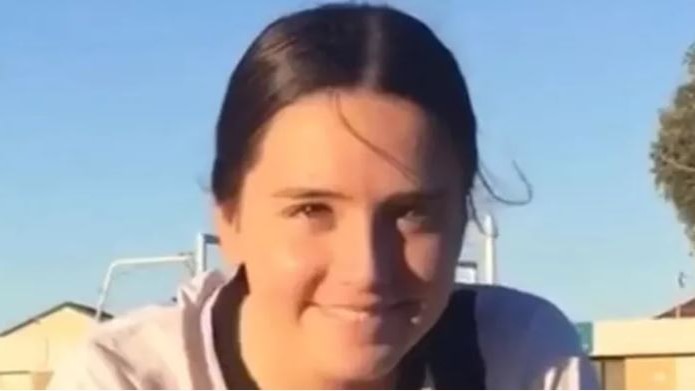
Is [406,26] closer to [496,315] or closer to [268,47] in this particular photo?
[268,47]

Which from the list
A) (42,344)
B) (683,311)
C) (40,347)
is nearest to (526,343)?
(40,347)

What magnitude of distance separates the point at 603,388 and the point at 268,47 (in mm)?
274

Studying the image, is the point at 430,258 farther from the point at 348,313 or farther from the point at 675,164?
the point at 675,164

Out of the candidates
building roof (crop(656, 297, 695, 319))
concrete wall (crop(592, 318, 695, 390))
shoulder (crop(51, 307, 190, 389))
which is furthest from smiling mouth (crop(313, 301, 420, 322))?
building roof (crop(656, 297, 695, 319))

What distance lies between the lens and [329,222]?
24.5 inches

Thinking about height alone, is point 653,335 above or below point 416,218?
below

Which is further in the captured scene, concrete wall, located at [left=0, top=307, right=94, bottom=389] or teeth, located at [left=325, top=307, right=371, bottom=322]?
concrete wall, located at [left=0, top=307, right=94, bottom=389]

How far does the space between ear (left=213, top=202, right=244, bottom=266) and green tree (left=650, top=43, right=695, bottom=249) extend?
1111cm

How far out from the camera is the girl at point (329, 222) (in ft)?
2.04

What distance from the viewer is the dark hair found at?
65cm

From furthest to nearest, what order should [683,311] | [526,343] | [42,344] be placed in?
1. [683,311]
2. [42,344]
3. [526,343]

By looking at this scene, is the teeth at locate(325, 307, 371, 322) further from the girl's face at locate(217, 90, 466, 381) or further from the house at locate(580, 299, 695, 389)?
the house at locate(580, 299, 695, 389)

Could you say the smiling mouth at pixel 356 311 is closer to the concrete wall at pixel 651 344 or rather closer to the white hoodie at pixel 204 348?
the white hoodie at pixel 204 348

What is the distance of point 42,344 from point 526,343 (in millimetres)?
614
